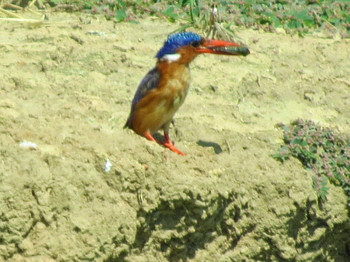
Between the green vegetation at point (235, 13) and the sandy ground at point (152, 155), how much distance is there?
29 cm

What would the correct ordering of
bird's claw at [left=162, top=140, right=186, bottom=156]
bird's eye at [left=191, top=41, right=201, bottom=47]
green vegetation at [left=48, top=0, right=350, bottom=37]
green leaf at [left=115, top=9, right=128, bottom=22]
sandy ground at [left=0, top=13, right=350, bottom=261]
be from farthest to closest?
green vegetation at [left=48, top=0, right=350, bottom=37] → green leaf at [left=115, top=9, right=128, bottom=22] → bird's eye at [left=191, top=41, right=201, bottom=47] → bird's claw at [left=162, top=140, right=186, bottom=156] → sandy ground at [left=0, top=13, right=350, bottom=261]

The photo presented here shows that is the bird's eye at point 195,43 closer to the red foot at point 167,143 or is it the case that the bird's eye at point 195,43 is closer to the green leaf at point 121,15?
the red foot at point 167,143

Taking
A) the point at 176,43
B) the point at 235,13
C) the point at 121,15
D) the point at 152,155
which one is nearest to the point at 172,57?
the point at 176,43

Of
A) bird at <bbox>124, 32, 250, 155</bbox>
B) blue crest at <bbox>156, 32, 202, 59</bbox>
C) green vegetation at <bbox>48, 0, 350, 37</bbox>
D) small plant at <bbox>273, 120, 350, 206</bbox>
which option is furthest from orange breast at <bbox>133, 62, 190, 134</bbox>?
green vegetation at <bbox>48, 0, 350, 37</bbox>

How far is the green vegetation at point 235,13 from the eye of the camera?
7.53m

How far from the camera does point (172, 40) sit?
556cm

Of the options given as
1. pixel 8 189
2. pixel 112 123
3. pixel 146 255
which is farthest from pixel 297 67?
pixel 8 189

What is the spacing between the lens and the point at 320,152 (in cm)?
584

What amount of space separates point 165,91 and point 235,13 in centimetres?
269

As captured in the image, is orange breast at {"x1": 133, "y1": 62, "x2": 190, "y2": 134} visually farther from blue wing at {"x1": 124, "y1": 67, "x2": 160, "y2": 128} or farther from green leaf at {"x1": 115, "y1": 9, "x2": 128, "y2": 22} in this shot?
green leaf at {"x1": 115, "y1": 9, "x2": 128, "y2": 22}

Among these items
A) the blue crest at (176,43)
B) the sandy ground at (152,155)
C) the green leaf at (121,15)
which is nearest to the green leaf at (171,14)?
the sandy ground at (152,155)

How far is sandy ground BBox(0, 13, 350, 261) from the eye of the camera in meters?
4.60

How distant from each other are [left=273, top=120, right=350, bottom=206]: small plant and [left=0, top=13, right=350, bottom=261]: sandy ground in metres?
0.08

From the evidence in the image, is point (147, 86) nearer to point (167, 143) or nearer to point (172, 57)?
point (172, 57)
